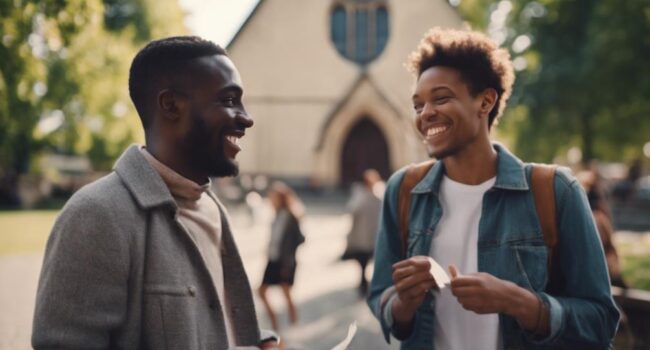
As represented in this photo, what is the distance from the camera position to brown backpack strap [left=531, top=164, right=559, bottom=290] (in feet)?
7.92

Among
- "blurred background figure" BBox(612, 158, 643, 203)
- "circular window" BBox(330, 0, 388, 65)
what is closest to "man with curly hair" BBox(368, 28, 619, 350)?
"circular window" BBox(330, 0, 388, 65)

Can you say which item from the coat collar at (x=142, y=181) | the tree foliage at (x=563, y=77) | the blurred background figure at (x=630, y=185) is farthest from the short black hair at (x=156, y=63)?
the blurred background figure at (x=630, y=185)

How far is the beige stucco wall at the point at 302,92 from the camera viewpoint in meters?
27.9

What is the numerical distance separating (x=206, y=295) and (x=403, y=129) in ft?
84.9

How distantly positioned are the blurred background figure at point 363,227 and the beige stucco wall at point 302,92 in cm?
1712

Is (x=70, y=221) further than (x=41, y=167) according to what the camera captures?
No

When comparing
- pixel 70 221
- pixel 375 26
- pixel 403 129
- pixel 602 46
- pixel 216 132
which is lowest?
pixel 70 221

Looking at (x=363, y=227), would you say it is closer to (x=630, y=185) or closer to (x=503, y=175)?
(x=503, y=175)

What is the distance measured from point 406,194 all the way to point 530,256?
61cm

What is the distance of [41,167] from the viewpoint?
1298 inches

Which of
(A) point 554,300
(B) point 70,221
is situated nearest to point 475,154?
(A) point 554,300

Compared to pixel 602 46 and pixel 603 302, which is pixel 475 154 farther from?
pixel 602 46

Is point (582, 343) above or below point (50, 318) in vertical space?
below

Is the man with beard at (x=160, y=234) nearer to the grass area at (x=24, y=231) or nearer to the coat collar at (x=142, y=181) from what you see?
the coat collar at (x=142, y=181)
